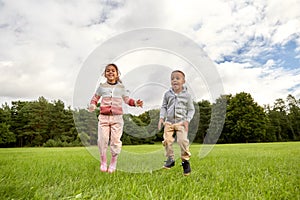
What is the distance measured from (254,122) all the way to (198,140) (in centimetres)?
4593

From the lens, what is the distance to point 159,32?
486 centimetres

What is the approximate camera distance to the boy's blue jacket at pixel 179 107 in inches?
192

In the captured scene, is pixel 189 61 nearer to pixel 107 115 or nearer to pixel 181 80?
pixel 181 80

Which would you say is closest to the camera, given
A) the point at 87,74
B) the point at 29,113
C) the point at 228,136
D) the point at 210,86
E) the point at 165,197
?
the point at 165,197

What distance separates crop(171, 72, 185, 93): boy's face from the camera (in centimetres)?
498

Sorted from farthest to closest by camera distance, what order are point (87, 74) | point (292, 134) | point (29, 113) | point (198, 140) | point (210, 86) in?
point (292, 134)
point (29, 113)
point (198, 140)
point (210, 86)
point (87, 74)

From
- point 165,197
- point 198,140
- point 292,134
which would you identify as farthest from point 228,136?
point 165,197

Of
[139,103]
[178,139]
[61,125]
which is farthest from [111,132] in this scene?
[61,125]

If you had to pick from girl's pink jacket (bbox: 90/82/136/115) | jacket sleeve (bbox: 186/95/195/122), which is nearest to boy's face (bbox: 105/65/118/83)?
girl's pink jacket (bbox: 90/82/136/115)

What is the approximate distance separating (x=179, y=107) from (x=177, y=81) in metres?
0.47

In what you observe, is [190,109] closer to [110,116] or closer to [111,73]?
[110,116]

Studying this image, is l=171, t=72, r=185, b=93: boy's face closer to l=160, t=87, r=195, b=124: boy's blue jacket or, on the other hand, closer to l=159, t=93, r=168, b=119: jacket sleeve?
l=160, t=87, r=195, b=124: boy's blue jacket

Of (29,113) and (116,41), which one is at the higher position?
(29,113)

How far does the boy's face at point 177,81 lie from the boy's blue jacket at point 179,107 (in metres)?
0.09
